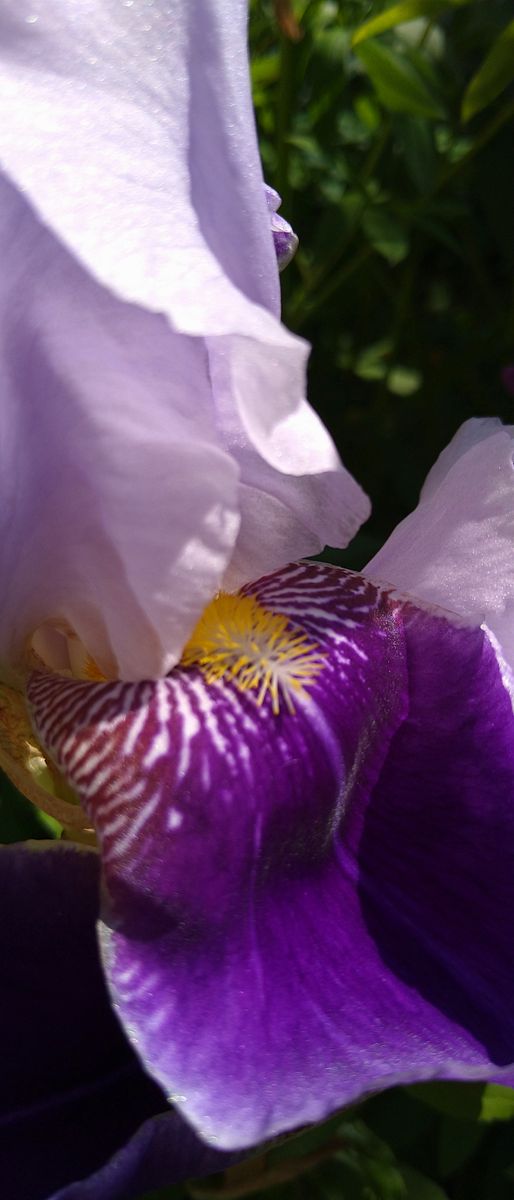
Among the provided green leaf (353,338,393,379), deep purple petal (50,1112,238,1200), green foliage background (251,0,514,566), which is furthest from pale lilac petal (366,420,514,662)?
green leaf (353,338,393,379)

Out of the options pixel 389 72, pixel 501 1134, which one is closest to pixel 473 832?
pixel 501 1134

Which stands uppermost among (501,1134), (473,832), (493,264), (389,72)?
(389,72)

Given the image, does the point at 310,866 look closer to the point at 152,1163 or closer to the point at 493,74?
the point at 152,1163

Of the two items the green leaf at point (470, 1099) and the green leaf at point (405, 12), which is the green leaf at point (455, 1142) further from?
the green leaf at point (405, 12)

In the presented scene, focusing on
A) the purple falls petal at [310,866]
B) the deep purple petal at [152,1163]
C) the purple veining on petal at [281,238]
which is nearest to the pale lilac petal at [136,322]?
the purple falls petal at [310,866]

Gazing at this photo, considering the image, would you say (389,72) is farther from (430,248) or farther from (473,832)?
(430,248)

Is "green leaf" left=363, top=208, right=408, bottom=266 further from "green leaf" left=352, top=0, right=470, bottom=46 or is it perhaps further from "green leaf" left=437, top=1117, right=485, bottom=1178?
"green leaf" left=437, top=1117, right=485, bottom=1178

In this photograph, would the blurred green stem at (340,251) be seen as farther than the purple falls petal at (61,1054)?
Yes
